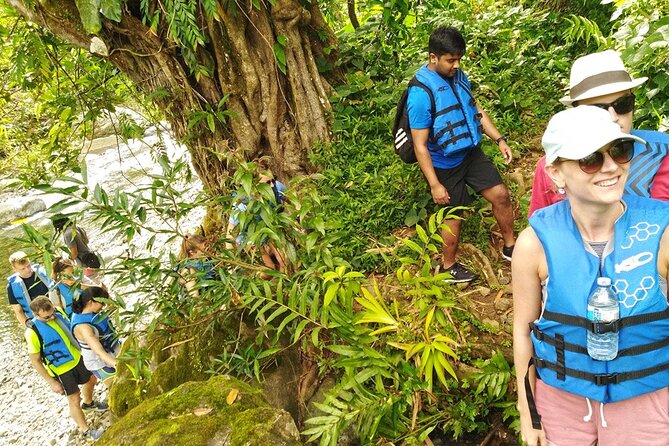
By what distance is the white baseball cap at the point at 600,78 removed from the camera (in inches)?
86.2

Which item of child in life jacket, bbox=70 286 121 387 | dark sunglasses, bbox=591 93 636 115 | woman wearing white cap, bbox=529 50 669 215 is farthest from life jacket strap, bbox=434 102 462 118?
child in life jacket, bbox=70 286 121 387

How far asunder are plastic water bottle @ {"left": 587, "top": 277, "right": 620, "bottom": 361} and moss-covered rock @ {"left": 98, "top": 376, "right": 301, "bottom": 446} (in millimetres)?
1630

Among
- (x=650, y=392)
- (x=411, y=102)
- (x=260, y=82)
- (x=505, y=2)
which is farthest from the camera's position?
(x=505, y=2)

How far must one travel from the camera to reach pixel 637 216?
1692 millimetres

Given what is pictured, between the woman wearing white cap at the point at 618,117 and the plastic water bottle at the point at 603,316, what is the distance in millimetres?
433

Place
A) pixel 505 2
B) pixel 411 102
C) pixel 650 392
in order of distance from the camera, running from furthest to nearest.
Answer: pixel 505 2 < pixel 411 102 < pixel 650 392

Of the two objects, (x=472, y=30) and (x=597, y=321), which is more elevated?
(x=472, y=30)

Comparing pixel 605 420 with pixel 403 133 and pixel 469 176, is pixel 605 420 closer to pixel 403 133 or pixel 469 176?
pixel 469 176

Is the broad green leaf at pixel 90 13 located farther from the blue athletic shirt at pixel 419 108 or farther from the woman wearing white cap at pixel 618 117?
the woman wearing white cap at pixel 618 117

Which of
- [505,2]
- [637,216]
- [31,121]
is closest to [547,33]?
[505,2]

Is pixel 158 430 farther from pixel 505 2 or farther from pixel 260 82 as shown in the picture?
pixel 505 2

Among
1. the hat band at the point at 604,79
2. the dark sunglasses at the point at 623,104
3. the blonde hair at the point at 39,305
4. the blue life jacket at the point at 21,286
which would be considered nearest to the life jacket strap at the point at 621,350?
the dark sunglasses at the point at 623,104

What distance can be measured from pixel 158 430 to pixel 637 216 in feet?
8.05

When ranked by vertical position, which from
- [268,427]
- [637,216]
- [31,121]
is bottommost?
[268,427]
